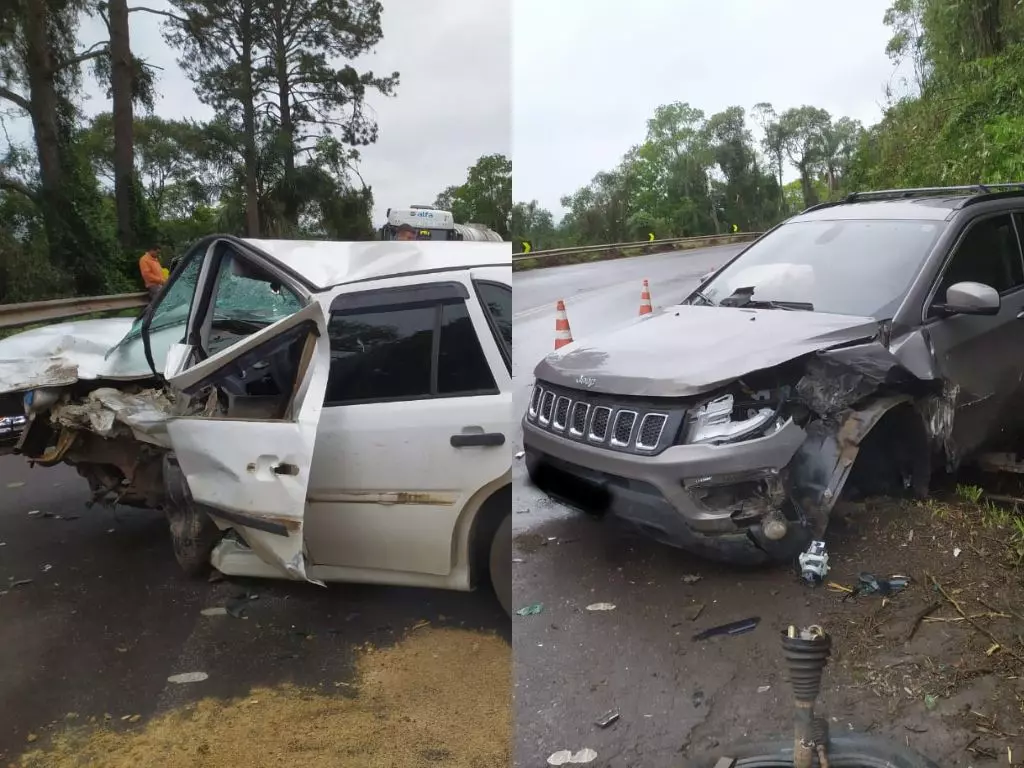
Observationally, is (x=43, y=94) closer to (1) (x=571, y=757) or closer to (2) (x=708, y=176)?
(2) (x=708, y=176)

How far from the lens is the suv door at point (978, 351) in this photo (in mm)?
1438

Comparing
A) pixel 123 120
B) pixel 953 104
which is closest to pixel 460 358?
pixel 123 120

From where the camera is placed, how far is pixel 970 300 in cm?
144

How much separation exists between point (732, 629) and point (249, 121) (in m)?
1.21

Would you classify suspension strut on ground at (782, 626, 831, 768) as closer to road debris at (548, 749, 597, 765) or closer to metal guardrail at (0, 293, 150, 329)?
road debris at (548, 749, 597, 765)

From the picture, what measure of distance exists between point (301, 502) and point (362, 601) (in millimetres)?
269

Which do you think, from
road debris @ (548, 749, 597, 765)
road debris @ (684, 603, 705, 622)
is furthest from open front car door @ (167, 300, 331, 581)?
road debris @ (684, 603, 705, 622)

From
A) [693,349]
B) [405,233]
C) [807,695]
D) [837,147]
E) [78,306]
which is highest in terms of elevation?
[837,147]

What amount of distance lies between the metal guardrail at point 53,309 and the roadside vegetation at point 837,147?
82cm

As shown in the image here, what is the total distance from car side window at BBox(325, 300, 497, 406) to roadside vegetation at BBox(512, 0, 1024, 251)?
0.26 m

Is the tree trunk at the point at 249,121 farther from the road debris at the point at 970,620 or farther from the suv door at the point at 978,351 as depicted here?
the road debris at the point at 970,620

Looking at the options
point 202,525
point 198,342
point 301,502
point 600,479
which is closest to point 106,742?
point 202,525

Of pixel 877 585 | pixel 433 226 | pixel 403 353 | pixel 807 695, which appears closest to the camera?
pixel 807 695

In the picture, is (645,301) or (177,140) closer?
(177,140)
